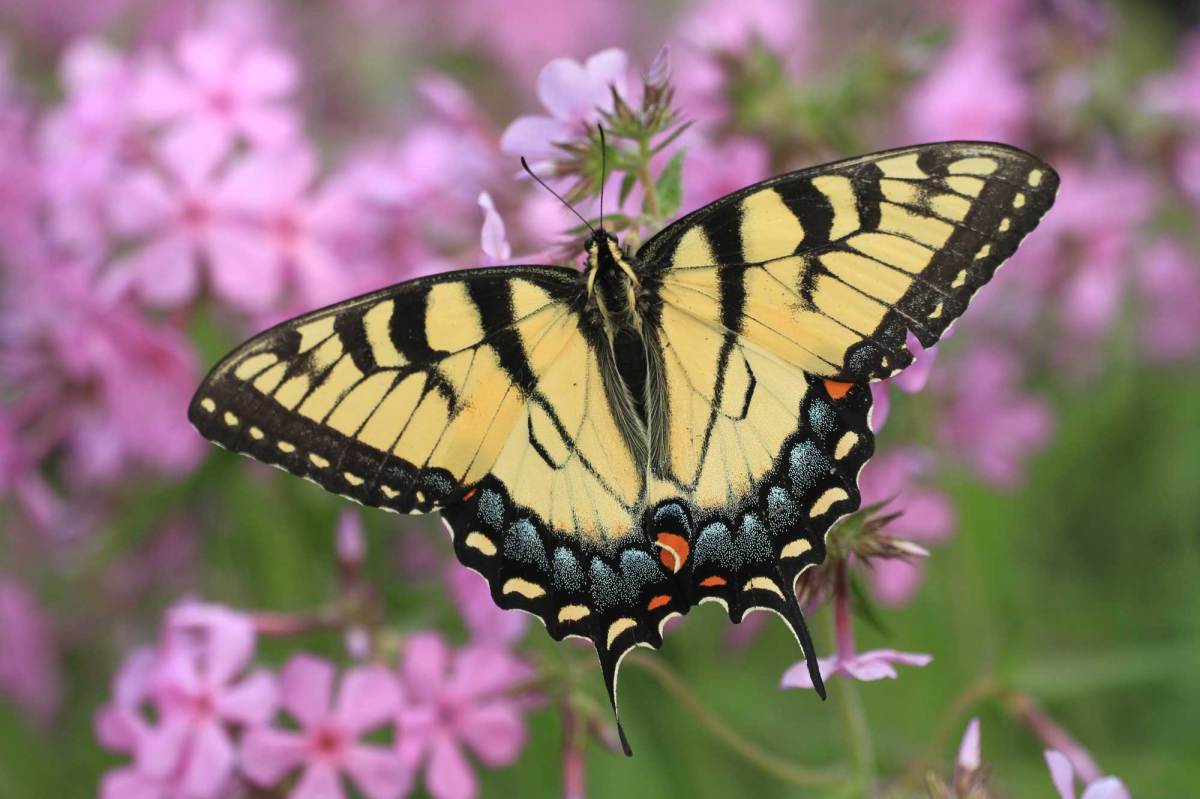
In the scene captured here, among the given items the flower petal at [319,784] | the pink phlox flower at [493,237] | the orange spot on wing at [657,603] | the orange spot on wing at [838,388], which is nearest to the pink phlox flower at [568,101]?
the pink phlox flower at [493,237]

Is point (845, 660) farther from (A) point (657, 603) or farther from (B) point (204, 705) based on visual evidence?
(B) point (204, 705)

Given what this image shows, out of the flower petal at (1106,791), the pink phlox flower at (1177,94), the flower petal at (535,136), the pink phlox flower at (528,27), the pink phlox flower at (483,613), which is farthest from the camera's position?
the pink phlox flower at (528,27)

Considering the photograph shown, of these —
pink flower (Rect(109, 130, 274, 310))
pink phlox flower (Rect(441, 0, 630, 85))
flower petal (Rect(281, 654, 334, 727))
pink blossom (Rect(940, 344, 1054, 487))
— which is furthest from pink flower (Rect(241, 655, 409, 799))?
pink phlox flower (Rect(441, 0, 630, 85))

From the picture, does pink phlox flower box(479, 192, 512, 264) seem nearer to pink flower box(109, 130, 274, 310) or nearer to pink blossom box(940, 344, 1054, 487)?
pink flower box(109, 130, 274, 310)

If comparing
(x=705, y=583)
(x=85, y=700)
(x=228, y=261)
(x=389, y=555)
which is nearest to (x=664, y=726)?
(x=705, y=583)

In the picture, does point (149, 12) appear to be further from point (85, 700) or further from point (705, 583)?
point (705, 583)

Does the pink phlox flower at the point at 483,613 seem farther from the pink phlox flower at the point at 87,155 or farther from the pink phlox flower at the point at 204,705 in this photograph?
the pink phlox flower at the point at 87,155
